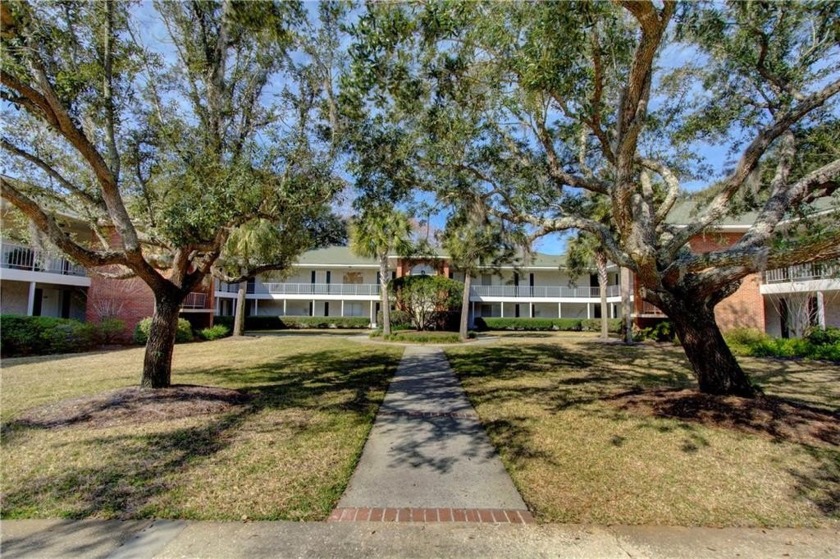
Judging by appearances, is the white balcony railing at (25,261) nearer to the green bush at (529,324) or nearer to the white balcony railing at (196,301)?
the white balcony railing at (196,301)

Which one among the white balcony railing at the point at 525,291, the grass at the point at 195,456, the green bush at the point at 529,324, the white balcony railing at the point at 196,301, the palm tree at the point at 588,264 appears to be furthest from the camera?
the white balcony railing at the point at 525,291

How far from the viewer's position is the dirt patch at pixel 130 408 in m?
6.09

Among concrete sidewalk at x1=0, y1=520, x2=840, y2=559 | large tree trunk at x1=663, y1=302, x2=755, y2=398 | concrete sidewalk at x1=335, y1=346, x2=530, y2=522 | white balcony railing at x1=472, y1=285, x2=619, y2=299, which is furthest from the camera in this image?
white balcony railing at x1=472, y1=285, x2=619, y2=299

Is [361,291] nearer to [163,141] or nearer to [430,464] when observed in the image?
[163,141]

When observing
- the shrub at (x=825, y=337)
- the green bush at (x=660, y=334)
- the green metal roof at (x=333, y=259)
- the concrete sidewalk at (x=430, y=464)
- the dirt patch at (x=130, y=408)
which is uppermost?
the green metal roof at (x=333, y=259)

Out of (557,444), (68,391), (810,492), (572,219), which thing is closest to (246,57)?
(572,219)

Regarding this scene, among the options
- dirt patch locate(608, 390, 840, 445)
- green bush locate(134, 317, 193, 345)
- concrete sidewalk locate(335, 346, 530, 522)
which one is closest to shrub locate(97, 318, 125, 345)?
green bush locate(134, 317, 193, 345)

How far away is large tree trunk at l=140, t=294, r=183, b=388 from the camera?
7.38 meters

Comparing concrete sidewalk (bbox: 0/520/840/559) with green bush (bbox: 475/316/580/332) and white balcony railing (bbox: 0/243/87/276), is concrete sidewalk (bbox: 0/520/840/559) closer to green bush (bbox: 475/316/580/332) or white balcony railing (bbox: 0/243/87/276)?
white balcony railing (bbox: 0/243/87/276)

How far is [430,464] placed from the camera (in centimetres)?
493

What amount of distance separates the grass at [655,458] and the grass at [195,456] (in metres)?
2.10

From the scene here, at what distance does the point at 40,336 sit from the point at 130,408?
1219 cm

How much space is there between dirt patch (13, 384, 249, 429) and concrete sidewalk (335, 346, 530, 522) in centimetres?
278

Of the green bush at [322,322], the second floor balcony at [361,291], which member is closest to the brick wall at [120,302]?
the green bush at [322,322]
